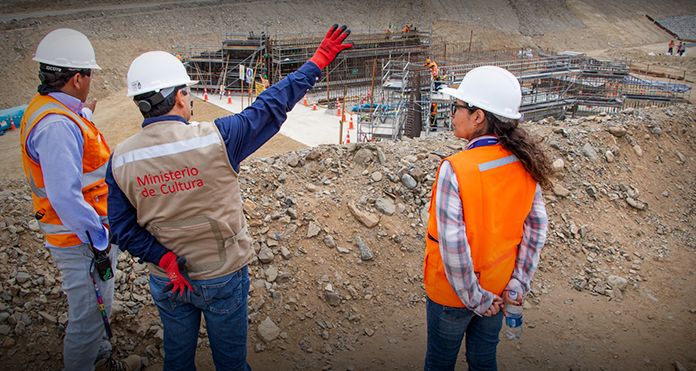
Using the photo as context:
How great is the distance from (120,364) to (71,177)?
1615 mm

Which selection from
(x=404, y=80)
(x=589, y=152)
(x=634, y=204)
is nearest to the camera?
(x=634, y=204)

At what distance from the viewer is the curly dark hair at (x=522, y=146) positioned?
213cm

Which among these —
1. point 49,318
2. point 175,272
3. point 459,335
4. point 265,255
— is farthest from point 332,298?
point 49,318

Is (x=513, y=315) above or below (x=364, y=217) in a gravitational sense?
above

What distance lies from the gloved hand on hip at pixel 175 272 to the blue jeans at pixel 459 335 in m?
1.37

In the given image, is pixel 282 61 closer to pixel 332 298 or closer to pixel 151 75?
pixel 332 298

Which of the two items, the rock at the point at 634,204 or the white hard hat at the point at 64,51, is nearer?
the white hard hat at the point at 64,51

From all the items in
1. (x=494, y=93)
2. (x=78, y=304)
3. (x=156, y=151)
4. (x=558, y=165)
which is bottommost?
(x=78, y=304)

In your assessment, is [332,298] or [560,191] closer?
[332,298]

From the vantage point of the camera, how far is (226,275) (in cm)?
215

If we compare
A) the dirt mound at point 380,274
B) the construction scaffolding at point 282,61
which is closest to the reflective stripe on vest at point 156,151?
the dirt mound at point 380,274

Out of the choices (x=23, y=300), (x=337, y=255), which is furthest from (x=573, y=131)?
(x=23, y=300)

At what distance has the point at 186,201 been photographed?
6.46 ft

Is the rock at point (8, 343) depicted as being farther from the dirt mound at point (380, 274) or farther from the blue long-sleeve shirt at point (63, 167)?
the blue long-sleeve shirt at point (63, 167)
